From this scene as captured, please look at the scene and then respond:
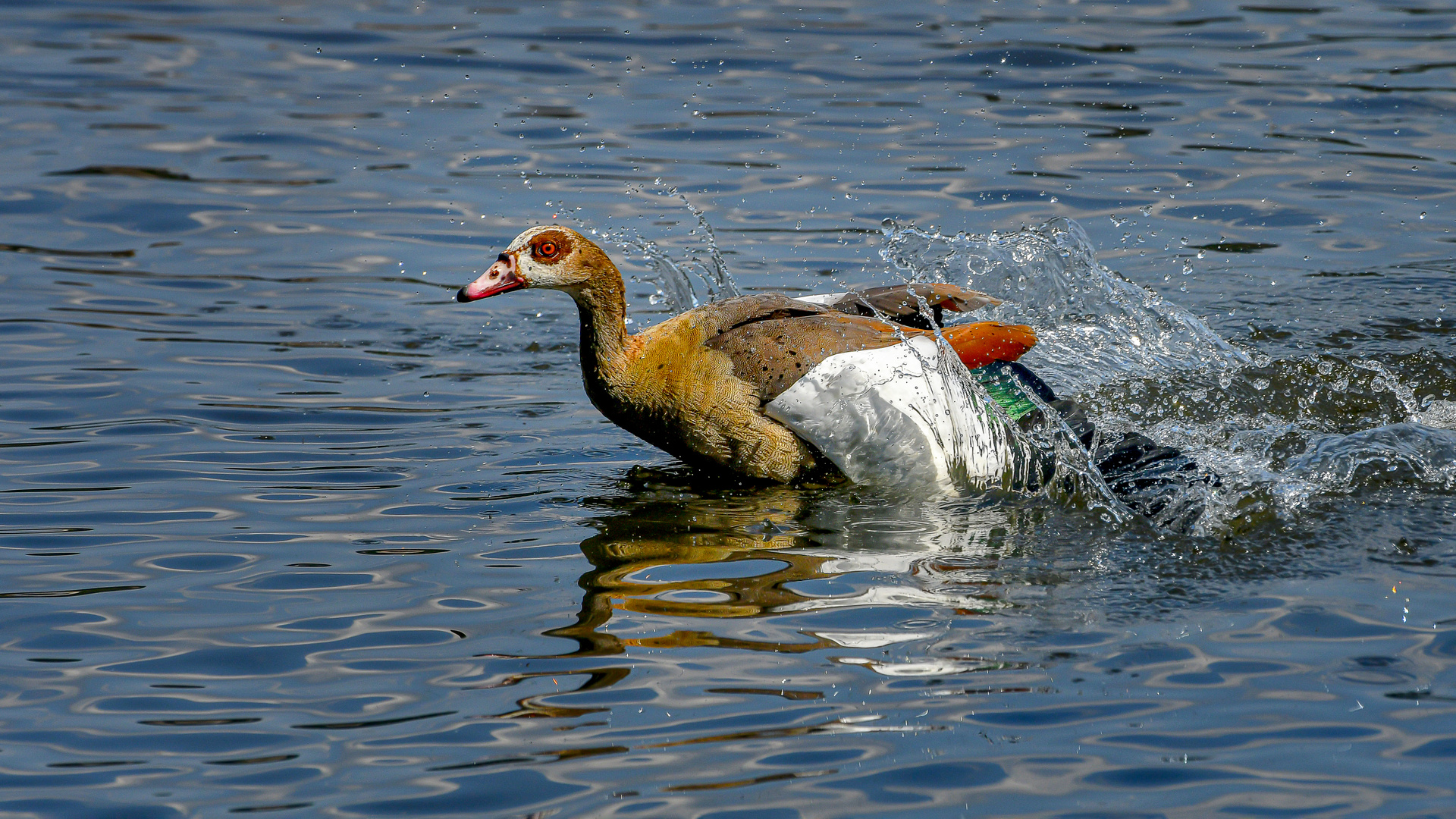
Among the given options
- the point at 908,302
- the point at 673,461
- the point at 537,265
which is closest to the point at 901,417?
the point at 908,302

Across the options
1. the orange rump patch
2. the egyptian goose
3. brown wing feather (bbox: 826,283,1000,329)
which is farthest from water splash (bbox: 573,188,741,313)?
the orange rump patch

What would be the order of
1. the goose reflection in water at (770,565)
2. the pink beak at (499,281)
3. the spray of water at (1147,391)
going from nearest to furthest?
the goose reflection in water at (770,565), the spray of water at (1147,391), the pink beak at (499,281)

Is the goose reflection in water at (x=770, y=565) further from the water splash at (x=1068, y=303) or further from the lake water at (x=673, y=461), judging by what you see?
the water splash at (x=1068, y=303)

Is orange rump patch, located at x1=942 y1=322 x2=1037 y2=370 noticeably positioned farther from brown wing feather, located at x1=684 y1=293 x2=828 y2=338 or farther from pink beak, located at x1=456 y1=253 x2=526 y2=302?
pink beak, located at x1=456 y1=253 x2=526 y2=302

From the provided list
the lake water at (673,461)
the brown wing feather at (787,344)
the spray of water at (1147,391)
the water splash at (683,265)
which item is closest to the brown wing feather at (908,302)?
the spray of water at (1147,391)

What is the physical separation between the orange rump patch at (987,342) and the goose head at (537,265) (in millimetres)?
1549

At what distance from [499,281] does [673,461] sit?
1.17 meters

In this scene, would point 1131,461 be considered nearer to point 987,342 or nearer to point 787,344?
point 987,342

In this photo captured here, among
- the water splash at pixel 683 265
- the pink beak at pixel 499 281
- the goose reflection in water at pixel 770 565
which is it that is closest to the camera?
the goose reflection in water at pixel 770 565

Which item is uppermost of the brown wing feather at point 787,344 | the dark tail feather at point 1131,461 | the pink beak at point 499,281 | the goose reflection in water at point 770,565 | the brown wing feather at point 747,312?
the pink beak at point 499,281

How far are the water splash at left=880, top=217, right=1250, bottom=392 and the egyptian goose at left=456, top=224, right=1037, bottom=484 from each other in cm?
133

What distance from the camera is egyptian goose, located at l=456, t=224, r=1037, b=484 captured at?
20.0ft

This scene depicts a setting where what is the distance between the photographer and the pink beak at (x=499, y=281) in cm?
625

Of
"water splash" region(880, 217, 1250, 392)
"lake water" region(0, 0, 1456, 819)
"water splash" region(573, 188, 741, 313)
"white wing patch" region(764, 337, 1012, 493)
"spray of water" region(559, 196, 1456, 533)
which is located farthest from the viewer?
"water splash" region(573, 188, 741, 313)
